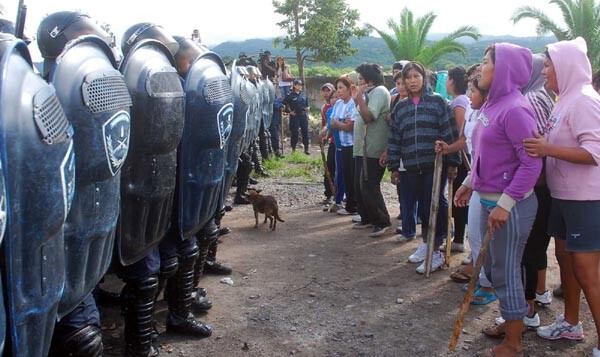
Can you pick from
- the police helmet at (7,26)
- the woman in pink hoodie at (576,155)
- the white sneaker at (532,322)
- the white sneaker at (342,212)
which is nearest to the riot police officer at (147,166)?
the police helmet at (7,26)

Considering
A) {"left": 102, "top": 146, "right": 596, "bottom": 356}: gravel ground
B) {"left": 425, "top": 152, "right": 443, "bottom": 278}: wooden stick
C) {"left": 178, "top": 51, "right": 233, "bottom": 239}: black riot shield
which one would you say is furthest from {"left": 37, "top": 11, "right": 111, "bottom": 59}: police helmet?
{"left": 425, "top": 152, "right": 443, "bottom": 278}: wooden stick

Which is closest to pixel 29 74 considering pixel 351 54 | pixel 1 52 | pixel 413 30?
pixel 1 52

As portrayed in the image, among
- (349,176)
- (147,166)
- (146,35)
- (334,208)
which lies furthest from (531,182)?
(334,208)

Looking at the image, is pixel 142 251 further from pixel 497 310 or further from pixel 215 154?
pixel 497 310

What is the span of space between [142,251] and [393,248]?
358 centimetres

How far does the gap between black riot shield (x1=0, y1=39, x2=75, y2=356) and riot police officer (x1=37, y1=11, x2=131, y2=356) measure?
0.28 m

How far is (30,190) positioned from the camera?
1515 mm

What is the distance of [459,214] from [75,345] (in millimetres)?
4160

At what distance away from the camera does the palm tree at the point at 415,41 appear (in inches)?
887

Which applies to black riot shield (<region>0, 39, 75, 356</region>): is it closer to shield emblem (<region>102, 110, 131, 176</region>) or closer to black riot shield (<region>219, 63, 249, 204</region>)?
shield emblem (<region>102, 110, 131, 176</region>)

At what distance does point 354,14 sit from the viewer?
21.2 metres

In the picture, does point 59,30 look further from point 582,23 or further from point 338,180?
point 582,23

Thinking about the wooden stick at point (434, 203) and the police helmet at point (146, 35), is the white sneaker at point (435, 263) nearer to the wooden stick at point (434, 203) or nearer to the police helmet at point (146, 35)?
the wooden stick at point (434, 203)

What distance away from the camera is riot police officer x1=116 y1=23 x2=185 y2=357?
2.51 m
